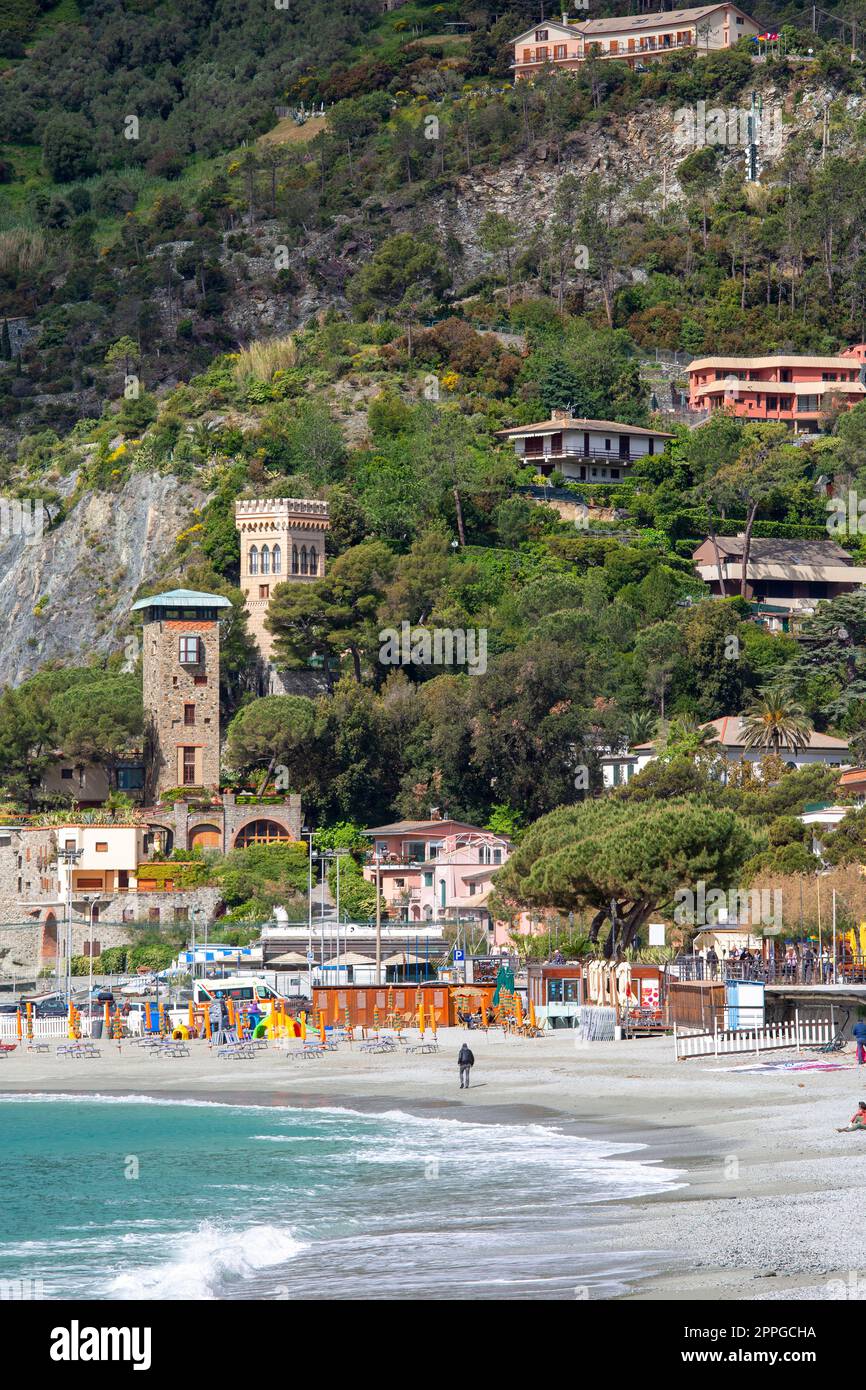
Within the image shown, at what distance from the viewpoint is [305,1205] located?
109 feet

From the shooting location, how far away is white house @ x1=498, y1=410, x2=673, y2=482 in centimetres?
13262

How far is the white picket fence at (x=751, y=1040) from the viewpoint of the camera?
160 feet

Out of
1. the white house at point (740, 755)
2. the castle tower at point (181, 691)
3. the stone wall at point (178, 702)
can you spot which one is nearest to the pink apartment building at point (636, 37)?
the white house at point (740, 755)

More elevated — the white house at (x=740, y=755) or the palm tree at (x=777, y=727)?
the palm tree at (x=777, y=727)

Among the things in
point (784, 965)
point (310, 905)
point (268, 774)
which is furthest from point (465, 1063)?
point (268, 774)

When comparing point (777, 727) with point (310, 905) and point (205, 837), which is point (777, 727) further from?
point (310, 905)

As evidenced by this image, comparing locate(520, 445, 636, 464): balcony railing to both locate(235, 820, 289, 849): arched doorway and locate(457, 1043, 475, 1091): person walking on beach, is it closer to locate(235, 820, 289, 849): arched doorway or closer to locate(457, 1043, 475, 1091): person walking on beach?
locate(235, 820, 289, 849): arched doorway

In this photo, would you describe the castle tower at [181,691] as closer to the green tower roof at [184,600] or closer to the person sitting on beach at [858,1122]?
the green tower roof at [184,600]

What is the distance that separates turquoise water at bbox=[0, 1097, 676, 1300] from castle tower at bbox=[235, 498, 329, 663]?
6962cm

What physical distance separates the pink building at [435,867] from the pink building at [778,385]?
57.1 m

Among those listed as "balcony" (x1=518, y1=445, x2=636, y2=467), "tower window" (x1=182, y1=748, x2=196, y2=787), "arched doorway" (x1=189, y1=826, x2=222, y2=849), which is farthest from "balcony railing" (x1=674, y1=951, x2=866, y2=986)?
"balcony" (x1=518, y1=445, x2=636, y2=467)

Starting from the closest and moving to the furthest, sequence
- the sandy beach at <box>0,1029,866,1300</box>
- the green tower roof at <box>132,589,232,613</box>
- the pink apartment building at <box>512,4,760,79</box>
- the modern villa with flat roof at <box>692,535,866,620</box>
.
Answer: the sandy beach at <box>0,1029,866,1300</box> < the green tower roof at <box>132,589,232,613</box> < the modern villa with flat roof at <box>692,535,866,620</box> < the pink apartment building at <box>512,4,760,79</box>

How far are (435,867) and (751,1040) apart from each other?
1818 inches
